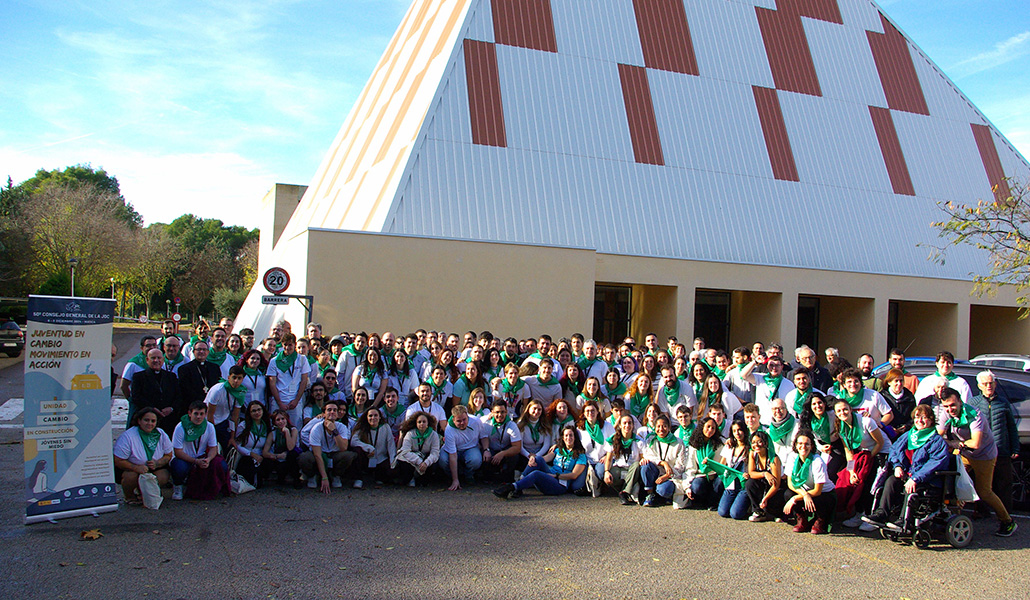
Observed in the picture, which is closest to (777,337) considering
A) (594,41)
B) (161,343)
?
(594,41)

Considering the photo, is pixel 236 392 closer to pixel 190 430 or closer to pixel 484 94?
pixel 190 430

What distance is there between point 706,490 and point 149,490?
560cm

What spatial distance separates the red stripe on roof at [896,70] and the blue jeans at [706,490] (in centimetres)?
2212

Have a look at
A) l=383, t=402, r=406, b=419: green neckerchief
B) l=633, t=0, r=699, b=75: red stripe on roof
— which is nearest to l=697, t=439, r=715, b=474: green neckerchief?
l=383, t=402, r=406, b=419: green neckerchief

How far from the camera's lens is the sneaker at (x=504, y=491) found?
8.18 metres

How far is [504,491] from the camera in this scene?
819cm

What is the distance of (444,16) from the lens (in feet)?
76.7

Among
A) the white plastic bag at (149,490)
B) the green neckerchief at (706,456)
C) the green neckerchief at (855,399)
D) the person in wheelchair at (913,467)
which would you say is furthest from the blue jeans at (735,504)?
the white plastic bag at (149,490)

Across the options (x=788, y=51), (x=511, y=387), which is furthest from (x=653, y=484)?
(x=788, y=51)

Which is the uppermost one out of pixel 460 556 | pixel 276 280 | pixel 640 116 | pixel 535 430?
pixel 640 116

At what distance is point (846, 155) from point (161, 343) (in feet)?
69.8

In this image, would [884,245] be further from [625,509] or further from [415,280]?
[625,509]

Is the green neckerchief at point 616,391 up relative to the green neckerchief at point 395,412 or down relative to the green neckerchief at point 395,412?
up

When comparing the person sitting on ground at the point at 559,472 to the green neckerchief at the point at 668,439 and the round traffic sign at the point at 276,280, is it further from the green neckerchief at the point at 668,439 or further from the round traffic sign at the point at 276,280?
the round traffic sign at the point at 276,280
